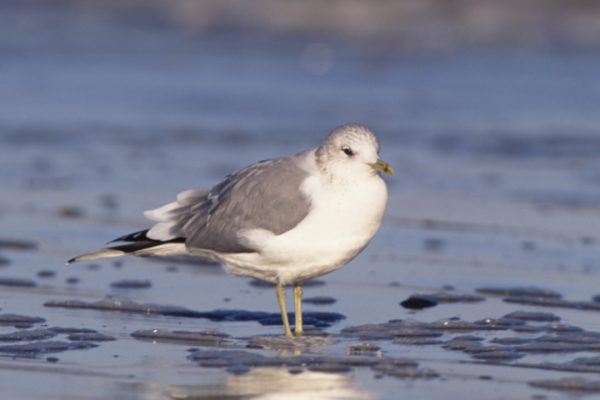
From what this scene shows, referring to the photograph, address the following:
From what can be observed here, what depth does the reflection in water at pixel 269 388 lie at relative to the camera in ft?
14.3

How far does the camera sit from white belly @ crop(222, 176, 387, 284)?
528 cm

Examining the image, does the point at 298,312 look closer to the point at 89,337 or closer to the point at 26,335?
the point at 89,337

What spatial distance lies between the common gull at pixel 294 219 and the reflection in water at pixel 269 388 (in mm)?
801

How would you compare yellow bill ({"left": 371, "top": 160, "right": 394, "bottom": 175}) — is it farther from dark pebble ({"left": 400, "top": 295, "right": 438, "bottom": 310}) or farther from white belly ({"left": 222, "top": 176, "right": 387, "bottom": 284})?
dark pebble ({"left": 400, "top": 295, "right": 438, "bottom": 310})

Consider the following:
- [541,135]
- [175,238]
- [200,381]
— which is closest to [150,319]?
[175,238]

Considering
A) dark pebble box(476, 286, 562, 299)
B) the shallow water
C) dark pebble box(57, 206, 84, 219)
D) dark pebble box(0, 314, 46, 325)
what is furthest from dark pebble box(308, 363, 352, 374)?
dark pebble box(57, 206, 84, 219)

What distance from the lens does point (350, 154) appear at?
5.37 meters

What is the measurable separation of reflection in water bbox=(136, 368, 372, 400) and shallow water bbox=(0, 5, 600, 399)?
0.04 feet

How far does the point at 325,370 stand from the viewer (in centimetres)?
471

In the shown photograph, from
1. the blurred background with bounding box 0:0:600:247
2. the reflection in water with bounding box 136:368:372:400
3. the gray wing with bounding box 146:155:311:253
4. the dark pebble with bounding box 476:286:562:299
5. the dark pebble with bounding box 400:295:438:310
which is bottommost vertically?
the reflection in water with bounding box 136:368:372:400

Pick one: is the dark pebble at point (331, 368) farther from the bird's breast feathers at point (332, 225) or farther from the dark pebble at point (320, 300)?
the dark pebble at point (320, 300)

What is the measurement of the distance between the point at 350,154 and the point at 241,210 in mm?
537

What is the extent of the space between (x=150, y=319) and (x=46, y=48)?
12.2 meters

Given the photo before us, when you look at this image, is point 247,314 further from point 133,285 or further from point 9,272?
point 9,272
